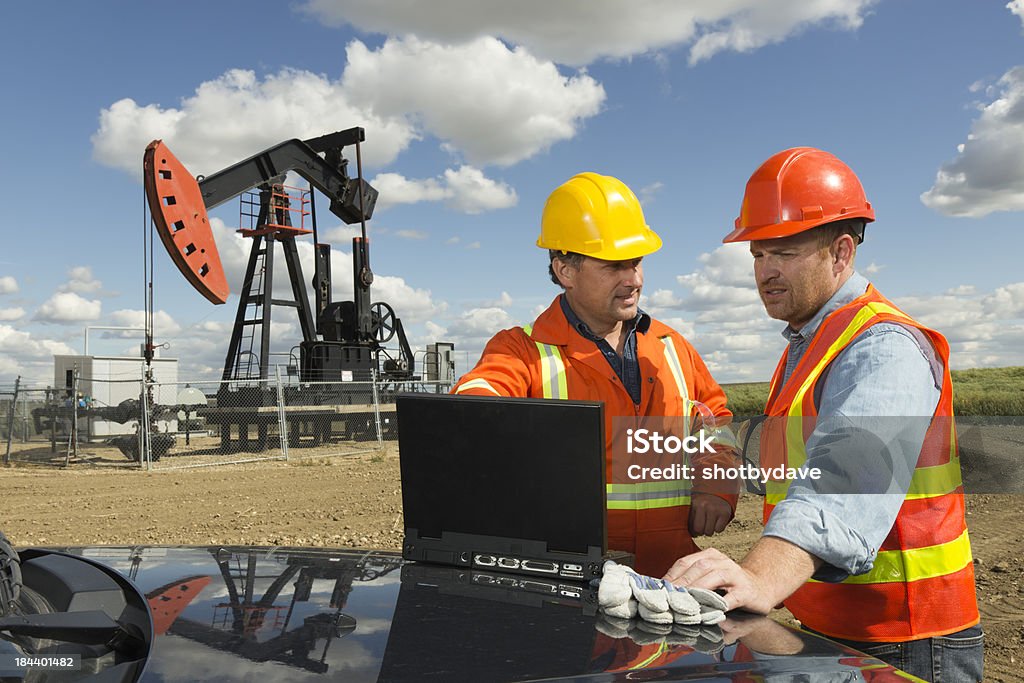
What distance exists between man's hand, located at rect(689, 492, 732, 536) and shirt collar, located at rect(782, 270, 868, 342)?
2.71 feet

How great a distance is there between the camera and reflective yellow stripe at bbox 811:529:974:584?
1988 mm

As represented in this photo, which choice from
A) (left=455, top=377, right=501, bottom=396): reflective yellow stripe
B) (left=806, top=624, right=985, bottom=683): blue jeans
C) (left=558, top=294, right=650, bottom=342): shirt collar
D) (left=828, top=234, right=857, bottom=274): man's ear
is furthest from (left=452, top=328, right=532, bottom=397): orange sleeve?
(left=806, top=624, right=985, bottom=683): blue jeans

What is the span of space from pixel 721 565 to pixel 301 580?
3.13 ft

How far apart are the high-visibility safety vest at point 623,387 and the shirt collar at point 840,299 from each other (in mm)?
813

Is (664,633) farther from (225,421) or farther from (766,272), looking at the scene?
(225,421)

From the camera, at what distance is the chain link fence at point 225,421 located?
17094 millimetres

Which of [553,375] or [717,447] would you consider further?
[717,447]

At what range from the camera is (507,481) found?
1863mm

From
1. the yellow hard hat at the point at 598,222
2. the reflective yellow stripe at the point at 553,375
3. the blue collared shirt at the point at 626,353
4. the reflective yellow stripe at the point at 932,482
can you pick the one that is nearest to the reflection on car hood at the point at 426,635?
the reflective yellow stripe at the point at 932,482

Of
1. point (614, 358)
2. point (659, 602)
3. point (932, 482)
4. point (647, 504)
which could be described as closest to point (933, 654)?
point (932, 482)

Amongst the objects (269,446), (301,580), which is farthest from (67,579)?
(269,446)

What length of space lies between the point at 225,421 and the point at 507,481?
17615 mm

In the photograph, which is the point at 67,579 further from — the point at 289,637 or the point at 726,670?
the point at 726,670

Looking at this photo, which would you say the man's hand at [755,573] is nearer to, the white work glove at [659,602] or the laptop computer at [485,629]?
the white work glove at [659,602]
